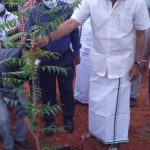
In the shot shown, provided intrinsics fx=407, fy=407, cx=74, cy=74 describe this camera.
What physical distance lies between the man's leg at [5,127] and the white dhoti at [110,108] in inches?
38.7

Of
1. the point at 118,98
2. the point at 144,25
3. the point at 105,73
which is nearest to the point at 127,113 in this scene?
the point at 118,98

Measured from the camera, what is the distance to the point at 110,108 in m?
4.57

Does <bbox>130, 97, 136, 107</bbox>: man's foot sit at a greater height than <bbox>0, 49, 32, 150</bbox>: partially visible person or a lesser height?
lesser

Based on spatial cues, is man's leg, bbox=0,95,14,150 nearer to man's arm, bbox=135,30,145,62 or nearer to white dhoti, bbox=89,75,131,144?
white dhoti, bbox=89,75,131,144

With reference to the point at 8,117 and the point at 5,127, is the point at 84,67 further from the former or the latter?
the point at 5,127

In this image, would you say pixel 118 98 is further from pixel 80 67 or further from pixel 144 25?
pixel 80 67

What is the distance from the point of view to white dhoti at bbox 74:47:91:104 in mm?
5724

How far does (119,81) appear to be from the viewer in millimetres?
4473

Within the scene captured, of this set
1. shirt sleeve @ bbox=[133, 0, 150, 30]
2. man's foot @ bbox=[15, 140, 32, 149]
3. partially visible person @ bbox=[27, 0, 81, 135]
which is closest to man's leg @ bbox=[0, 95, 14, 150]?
man's foot @ bbox=[15, 140, 32, 149]

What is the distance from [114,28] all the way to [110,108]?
93 centimetres

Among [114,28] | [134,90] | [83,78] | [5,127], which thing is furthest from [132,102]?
[5,127]

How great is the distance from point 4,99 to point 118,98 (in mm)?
1298

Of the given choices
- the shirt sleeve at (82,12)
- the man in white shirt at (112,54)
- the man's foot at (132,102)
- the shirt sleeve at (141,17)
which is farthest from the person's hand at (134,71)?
the man's foot at (132,102)

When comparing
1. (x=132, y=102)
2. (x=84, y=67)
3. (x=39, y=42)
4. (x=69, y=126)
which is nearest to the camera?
(x=39, y=42)
